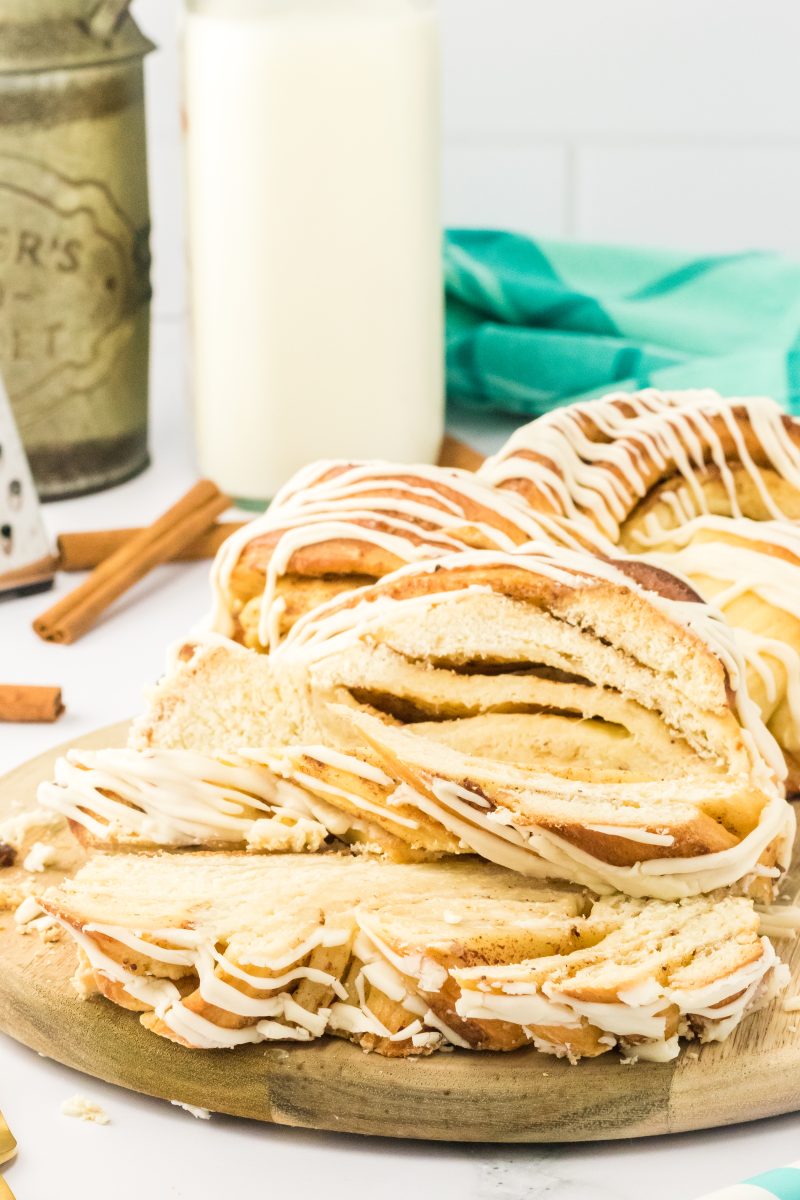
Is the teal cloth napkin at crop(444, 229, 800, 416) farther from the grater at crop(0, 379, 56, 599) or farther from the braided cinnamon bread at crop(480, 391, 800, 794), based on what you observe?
the grater at crop(0, 379, 56, 599)

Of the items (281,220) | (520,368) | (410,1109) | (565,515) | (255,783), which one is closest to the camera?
(410,1109)

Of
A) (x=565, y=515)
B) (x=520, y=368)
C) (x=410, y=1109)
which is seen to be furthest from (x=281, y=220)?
(x=410, y=1109)

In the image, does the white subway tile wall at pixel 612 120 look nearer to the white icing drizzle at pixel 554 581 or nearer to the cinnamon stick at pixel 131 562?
the cinnamon stick at pixel 131 562

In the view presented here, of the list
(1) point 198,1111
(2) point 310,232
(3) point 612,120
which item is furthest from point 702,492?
(3) point 612,120

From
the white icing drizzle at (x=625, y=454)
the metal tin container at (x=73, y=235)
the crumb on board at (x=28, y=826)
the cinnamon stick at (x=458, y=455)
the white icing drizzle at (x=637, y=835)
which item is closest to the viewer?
the white icing drizzle at (x=637, y=835)

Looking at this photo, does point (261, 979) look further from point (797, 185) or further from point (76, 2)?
point (797, 185)

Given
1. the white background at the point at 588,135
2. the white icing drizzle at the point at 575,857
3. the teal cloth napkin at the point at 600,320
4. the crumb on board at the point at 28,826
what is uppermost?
the white background at the point at 588,135

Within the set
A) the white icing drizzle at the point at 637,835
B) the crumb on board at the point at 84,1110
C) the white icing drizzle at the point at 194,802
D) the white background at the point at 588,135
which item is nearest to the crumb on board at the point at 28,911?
the white icing drizzle at the point at 194,802
